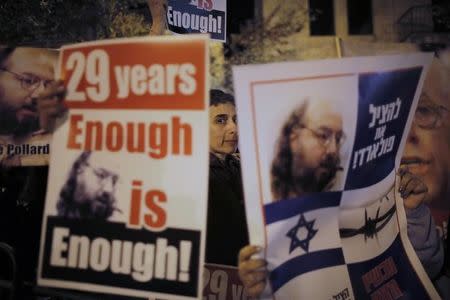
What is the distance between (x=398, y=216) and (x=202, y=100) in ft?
3.02

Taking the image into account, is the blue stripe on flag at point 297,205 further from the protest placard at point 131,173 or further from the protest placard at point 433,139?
the protest placard at point 433,139

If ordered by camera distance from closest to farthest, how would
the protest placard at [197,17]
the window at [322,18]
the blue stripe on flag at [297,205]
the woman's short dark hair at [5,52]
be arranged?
1. the blue stripe on flag at [297,205]
2. the woman's short dark hair at [5,52]
3. the protest placard at [197,17]
4. the window at [322,18]

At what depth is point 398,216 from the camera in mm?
1820

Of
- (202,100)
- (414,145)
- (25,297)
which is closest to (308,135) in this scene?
(202,100)

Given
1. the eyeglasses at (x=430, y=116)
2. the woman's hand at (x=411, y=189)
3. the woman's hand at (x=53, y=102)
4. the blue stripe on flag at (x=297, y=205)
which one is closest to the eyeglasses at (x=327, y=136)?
the blue stripe on flag at (x=297, y=205)

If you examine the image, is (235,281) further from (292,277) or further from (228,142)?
(228,142)

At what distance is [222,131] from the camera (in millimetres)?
3070

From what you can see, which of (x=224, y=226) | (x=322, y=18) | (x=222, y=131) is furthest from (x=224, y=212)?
(x=322, y=18)

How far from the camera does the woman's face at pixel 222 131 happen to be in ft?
9.87

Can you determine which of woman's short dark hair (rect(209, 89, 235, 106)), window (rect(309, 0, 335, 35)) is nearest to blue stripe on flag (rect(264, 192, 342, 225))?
woman's short dark hair (rect(209, 89, 235, 106))

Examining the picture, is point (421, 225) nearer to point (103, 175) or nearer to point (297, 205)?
point (297, 205)

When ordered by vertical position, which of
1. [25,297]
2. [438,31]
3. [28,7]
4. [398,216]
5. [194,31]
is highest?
[438,31]

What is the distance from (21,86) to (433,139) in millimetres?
2329

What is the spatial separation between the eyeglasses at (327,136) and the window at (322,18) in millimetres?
19791
